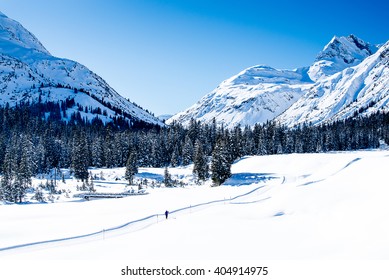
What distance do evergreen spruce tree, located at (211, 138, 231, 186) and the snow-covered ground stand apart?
60.6ft

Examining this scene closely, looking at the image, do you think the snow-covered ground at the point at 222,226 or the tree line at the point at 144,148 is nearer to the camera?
the snow-covered ground at the point at 222,226

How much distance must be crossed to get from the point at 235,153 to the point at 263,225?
66839 millimetres

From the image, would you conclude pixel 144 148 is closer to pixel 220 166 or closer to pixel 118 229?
pixel 220 166

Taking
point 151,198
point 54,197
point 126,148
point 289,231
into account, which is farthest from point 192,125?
point 289,231

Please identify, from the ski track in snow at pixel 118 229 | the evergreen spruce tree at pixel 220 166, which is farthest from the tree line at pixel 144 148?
the ski track in snow at pixel 118 229

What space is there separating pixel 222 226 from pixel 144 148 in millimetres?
82067

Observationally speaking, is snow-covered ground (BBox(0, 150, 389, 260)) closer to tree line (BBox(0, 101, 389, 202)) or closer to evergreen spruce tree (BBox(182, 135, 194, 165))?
tree line (BBox(0, 101, 389, 202))

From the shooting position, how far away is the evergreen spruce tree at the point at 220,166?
65.8 m

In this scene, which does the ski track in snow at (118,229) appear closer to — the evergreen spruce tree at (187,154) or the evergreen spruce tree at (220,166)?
the evergreen spruce tree at (220,166)

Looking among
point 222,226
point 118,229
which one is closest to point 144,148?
point 118,229

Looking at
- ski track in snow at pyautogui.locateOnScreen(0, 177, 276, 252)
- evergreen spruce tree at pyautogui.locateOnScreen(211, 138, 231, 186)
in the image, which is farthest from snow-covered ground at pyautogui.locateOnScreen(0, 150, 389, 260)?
evergreen spruce tree at pyautogui.locateOnScreen(211, 138, 231, 186)

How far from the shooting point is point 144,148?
107000 millimetres

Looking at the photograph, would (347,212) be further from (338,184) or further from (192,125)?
(192,125)

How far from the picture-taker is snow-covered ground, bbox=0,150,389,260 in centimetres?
1994
